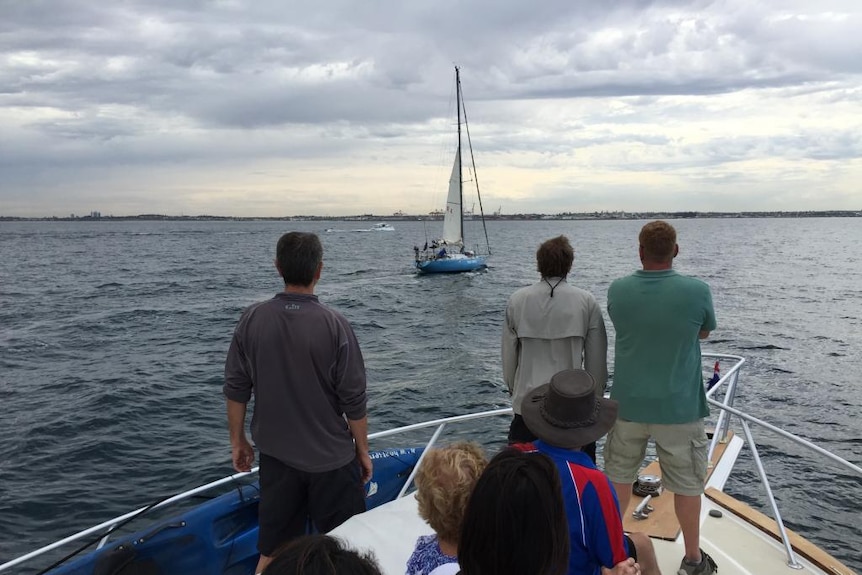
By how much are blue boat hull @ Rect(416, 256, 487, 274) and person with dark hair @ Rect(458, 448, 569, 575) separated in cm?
4831

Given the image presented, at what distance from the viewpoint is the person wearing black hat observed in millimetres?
2186

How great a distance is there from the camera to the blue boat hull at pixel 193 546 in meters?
3.35

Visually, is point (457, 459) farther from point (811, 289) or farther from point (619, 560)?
point (811, 289)

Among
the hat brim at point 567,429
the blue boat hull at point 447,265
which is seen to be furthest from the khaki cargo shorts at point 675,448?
the blue boat hull at point 447,265

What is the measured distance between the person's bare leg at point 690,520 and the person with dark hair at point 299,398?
181 centimetres

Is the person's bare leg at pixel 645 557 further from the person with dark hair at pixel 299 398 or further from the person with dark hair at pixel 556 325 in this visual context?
the person with dark hair at pixel 299 398

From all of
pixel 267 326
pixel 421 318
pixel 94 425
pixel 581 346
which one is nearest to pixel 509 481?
pixel 267 326

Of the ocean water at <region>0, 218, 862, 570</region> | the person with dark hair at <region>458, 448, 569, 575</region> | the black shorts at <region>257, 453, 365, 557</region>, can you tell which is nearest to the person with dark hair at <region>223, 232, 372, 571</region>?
the black shorts at <region>257, 453, 365, 557</region>

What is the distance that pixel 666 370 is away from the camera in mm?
3447

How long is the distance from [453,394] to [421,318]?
44.5ft

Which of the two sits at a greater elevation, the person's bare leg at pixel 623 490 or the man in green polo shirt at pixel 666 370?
the man in green polo shirt at pixel 666 370

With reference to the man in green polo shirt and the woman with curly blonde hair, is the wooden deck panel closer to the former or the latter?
the man in green polo shirt

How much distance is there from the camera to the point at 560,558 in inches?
65.1

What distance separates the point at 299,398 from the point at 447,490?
127 cm
